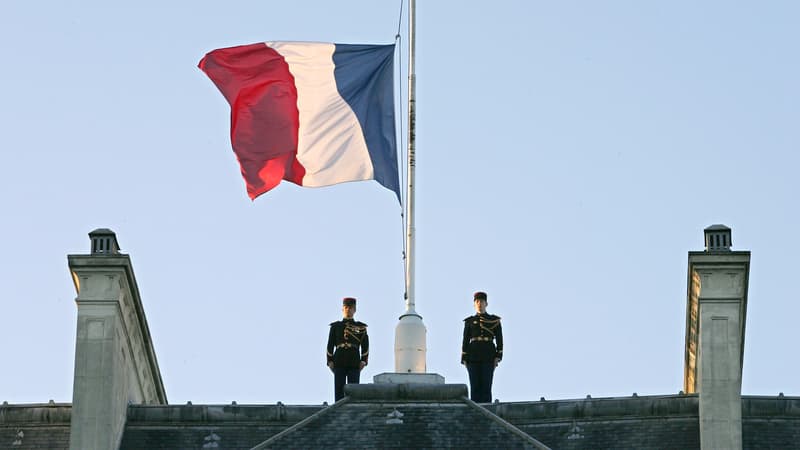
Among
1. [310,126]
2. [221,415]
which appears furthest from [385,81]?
[221,415]

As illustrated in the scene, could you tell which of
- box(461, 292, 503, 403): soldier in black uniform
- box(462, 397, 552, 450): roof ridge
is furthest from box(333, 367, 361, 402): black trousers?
box(462, 397, 552, 450): roof ridge

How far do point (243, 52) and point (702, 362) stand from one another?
419 inches

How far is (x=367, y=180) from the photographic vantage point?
173 ft

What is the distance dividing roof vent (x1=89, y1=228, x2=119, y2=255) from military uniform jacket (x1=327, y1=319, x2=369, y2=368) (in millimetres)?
4379

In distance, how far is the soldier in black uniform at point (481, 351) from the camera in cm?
5288

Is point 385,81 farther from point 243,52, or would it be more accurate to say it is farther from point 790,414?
point 790,414

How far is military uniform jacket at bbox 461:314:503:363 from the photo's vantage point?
5291 centimetres

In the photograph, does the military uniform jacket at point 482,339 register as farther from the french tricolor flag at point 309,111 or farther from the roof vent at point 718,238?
the roof vent at point 718,238

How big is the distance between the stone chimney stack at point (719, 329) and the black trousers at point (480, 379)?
4.08 metres

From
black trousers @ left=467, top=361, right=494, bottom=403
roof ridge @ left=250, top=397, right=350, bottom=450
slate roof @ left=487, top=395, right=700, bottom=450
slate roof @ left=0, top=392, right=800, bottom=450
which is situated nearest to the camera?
roof ridge @ left=250, top=397, right=350, bottom=450

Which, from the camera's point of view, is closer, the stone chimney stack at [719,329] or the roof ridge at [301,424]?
the roof ridge at [301,424]

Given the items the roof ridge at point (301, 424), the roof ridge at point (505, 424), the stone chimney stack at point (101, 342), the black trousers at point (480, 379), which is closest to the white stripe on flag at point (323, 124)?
the stone chimney stack at point (101, 342)

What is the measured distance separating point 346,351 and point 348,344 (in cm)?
14

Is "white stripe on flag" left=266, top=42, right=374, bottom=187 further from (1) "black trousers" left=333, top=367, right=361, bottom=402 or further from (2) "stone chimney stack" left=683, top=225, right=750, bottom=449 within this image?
(2) "stone chimney stack" left=683, top=225, right=750, bottom=449
